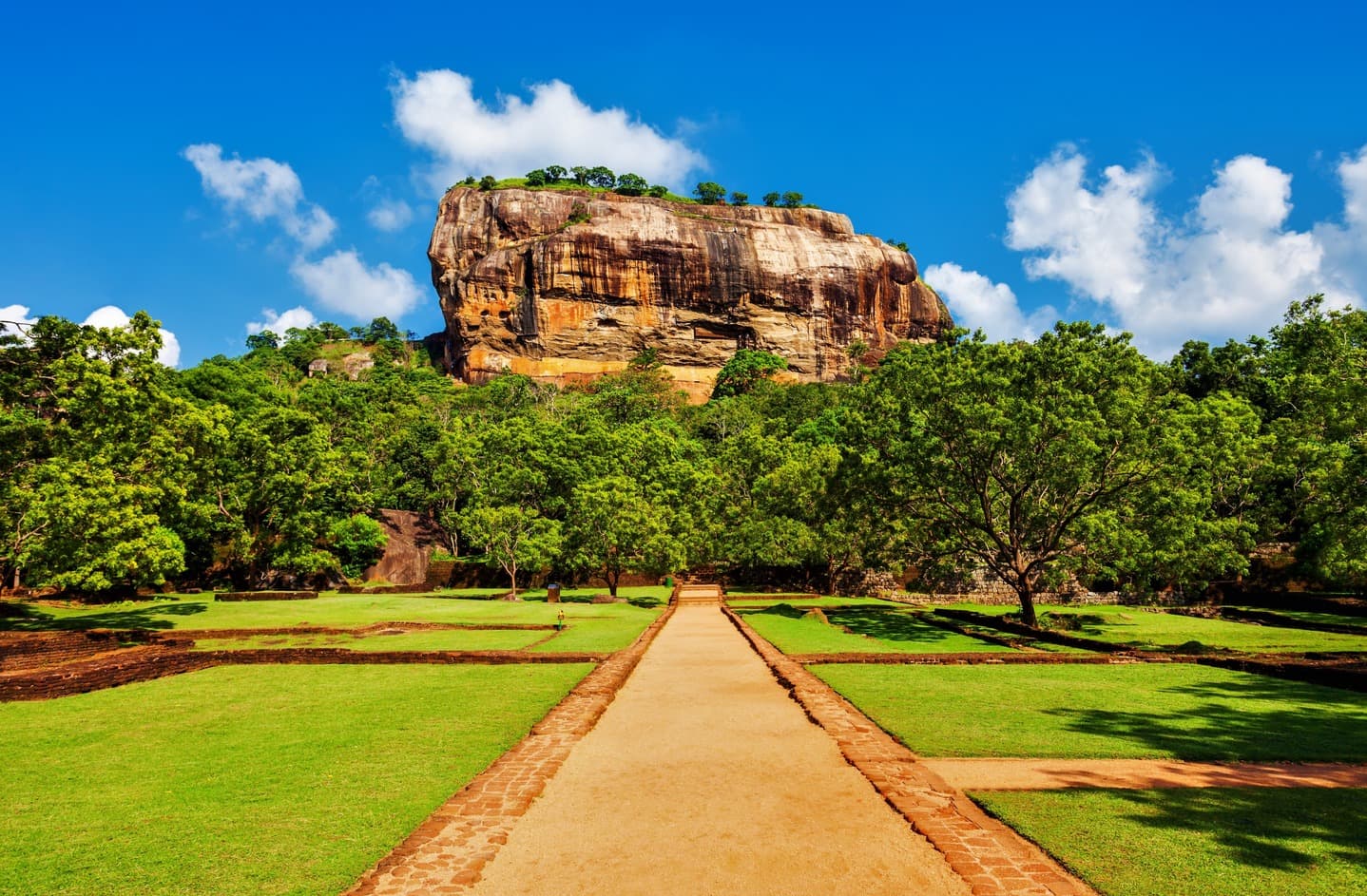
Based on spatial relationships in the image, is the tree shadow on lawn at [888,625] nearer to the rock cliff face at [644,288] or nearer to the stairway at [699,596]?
the stairway at [699,596]

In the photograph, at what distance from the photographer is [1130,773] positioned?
267 inches

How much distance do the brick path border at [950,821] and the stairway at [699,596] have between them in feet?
71.0

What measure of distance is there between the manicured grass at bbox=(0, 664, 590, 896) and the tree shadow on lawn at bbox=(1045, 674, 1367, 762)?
7.43 m

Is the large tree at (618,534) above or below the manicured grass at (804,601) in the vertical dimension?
above

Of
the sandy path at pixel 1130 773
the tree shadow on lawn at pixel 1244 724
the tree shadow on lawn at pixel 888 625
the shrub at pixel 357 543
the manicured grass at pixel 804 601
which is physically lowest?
the manicured grass at pixel 804 601

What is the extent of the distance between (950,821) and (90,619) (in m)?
25.3

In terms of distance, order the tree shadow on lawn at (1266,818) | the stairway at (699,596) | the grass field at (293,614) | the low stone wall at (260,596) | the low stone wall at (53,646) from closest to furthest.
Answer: the tree shadow on lawn at (1266,818) → the low stone wall at (53,646) → the grass field at (293,614) → the low stone wall at (260,596) → the stairway at (699,596)

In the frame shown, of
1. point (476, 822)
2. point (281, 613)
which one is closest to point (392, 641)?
point (281, 613)

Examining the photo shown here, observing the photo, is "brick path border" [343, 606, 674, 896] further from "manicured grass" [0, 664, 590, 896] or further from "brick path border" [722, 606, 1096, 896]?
"brick path border" [722, 606, 1096, 896]

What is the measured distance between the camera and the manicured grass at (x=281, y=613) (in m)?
20.2

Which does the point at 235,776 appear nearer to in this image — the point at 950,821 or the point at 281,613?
the point at 950,821

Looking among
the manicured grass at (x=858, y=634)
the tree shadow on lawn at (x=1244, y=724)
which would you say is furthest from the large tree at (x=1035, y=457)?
the tree shadow on lawn at (x=1244, y=724)

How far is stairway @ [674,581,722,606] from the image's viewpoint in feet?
101

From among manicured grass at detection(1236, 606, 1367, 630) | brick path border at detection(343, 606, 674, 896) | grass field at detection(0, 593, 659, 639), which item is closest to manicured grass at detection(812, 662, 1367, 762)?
brick path border at detection(343, 606, 674, 896)
